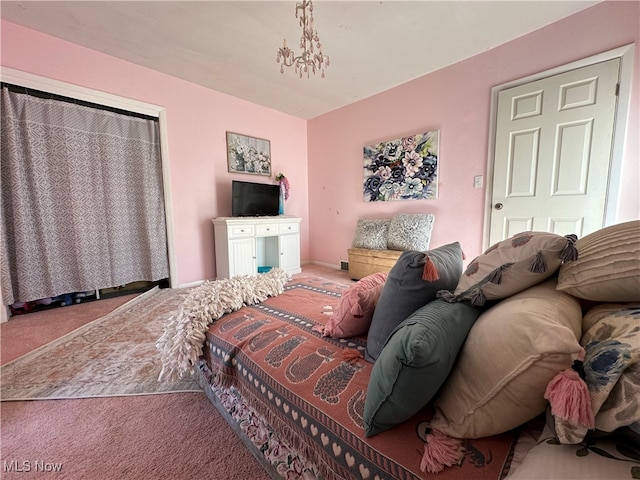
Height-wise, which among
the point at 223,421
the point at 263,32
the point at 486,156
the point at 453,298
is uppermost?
the point at 263,32

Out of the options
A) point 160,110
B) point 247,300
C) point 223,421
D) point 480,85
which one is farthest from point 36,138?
point 480,85

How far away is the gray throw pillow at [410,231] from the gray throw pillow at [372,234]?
0.08 metres

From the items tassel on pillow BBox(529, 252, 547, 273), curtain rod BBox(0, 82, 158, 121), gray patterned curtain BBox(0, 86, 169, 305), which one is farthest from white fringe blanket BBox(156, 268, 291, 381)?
curtain rod BBox(0, 82, 158, 121)

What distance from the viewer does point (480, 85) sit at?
2645 millimetres

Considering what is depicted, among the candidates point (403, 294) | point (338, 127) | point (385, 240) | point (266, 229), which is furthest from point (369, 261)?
point (403, 294)

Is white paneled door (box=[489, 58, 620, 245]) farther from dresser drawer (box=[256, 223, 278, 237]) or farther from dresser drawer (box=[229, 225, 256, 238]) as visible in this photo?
dresser drawer (box=[229, 225, 256, 238])

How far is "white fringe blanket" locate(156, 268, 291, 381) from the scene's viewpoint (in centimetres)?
122

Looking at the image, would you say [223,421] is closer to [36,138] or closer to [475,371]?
[475,371]

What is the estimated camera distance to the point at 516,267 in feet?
2.27

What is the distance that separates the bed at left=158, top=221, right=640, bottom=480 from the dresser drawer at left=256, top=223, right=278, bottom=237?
2617 mm

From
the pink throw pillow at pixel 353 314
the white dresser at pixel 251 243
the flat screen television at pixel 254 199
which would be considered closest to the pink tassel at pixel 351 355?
the pink throw pillow at pixel 353 314

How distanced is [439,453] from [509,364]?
25 cm

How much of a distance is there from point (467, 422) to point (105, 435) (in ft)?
4.91

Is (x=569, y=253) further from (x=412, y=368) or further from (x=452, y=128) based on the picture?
(x=452, y=128)
